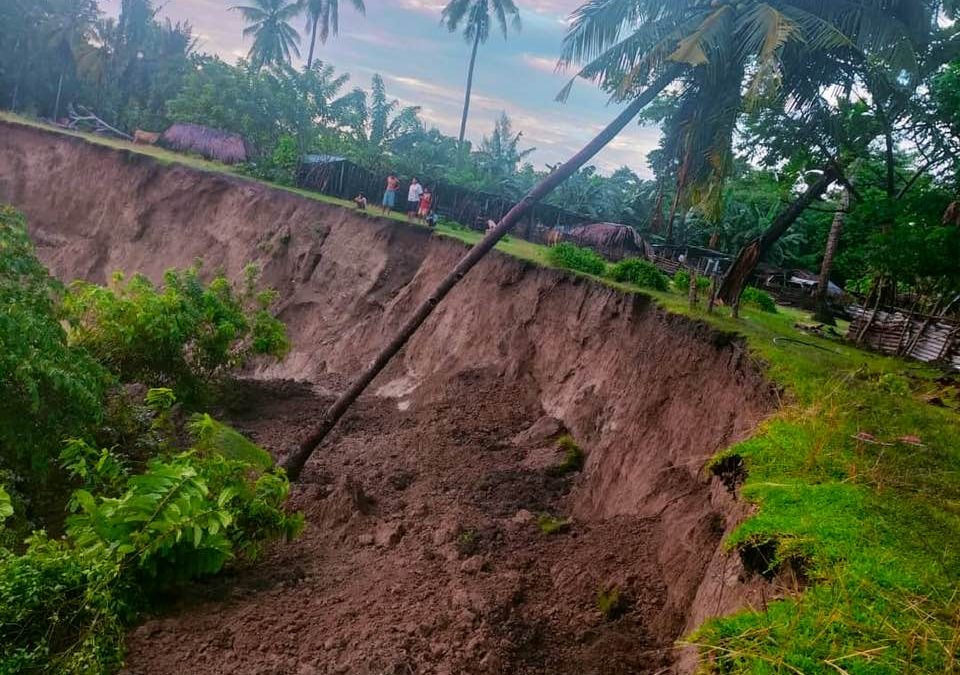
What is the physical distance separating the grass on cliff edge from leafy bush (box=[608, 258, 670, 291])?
541cm

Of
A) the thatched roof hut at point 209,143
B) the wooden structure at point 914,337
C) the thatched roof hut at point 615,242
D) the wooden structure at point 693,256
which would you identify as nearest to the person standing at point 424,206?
the thatched roof hut at point 615,242

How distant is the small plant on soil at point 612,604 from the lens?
19.9 feet

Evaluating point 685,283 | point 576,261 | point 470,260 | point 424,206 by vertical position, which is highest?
point 424,206

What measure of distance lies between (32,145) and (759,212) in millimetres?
30969

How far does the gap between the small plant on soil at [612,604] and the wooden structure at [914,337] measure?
27.7 feet

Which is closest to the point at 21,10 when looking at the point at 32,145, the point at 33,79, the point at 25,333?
the point at 33,79

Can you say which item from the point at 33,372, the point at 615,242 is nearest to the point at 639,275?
the point at 615,242

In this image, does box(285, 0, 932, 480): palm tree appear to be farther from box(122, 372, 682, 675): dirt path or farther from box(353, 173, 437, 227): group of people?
box(353, 173, 437, 227): group of people

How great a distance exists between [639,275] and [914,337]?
512 cm

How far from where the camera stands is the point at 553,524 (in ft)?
27.1

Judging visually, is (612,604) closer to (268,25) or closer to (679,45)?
(679,45)

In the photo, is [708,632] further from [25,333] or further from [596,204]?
[596,204]

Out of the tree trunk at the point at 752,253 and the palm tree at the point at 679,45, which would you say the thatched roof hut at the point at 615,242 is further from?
the palm tree at the point at 679,45

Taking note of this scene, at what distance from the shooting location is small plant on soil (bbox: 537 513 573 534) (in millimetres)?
8109
